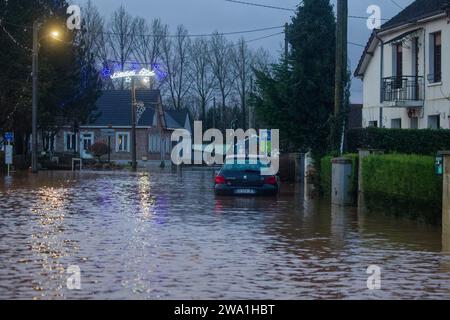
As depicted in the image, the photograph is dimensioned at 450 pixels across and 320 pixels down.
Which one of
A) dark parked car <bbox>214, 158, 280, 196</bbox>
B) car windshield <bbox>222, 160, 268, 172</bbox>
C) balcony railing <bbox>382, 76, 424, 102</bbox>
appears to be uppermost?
balcony railing <bbox>382, 76, 424, 102</bbox>

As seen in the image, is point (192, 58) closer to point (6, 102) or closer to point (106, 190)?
point (6, 102)

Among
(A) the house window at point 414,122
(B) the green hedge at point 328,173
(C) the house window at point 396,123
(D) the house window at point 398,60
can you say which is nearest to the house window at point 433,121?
(A) the house window at point 414,122

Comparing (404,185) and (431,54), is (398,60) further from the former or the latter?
(404,185)

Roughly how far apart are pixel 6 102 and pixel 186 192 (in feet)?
80.9

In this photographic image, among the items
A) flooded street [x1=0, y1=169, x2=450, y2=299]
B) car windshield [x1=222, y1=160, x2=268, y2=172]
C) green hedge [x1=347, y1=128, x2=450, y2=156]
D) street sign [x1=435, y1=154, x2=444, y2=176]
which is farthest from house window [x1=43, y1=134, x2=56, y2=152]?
street sign [x1=435, y1=154, x2=444, y2=176]

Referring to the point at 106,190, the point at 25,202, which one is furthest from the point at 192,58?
the point at 25,202

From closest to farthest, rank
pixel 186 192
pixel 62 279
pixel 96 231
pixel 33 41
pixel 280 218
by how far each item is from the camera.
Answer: pixel 62 279, pixel 96 231, pixel 280 218, pixel 186 192, pixel 33 41

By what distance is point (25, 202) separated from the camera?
24.8 metres

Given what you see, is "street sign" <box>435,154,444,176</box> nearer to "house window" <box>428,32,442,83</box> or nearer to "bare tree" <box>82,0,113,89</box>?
"house window" <box>428,32,442,83</box>

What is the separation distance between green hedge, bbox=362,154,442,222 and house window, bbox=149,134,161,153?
6242cm

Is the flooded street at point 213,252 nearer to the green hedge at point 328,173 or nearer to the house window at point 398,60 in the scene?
the green hedge at point 328,173

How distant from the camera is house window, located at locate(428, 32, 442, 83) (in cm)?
3400

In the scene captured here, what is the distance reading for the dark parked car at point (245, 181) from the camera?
27.4 meters

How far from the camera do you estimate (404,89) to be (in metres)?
35.9
